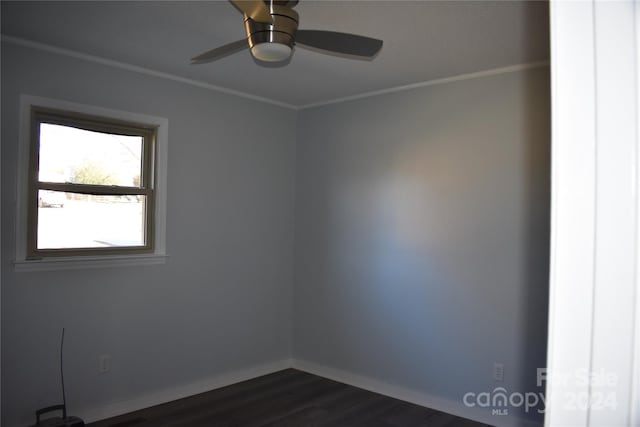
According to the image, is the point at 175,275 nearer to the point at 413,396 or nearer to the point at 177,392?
the point at 177,392

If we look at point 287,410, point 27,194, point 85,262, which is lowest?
point 287,410

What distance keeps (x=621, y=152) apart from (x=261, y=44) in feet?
5.56

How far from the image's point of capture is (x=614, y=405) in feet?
1.58

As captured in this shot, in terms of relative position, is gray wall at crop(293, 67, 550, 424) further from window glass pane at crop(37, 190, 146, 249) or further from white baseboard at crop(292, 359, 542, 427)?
window glass pane at crop(37, 190, 146, 249)

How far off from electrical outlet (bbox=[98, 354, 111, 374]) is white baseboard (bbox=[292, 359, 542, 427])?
1.88m

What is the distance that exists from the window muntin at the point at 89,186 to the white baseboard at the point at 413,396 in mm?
1991

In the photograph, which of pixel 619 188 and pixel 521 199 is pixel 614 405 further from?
pixel 521 199

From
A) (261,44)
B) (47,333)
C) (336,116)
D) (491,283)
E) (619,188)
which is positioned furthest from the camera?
(336,116)

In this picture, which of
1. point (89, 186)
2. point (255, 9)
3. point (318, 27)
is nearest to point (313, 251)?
point (89, 186)

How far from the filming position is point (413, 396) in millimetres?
3852

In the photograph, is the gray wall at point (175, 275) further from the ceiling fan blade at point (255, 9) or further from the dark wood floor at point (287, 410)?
the ceiling fan blade at point (255, 9)

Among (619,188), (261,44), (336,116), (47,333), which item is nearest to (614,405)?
(619,188)

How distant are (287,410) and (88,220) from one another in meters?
Answer: 2.09

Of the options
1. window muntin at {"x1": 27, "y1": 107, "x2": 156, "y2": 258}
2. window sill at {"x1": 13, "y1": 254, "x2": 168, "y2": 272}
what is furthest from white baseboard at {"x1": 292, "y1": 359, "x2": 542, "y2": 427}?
window muntin at {"x1": 27, "y1": 107, "x2": 156, "y2": 258}
